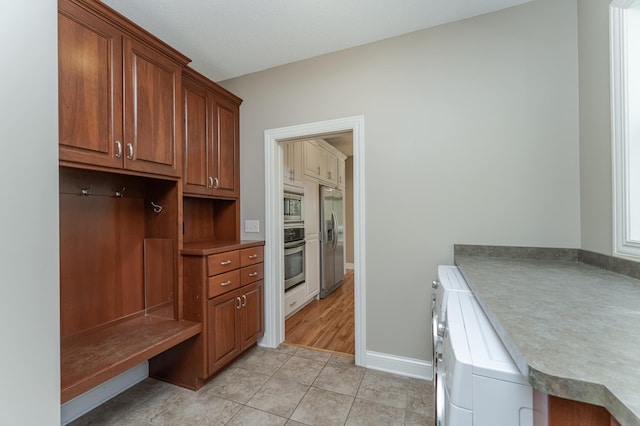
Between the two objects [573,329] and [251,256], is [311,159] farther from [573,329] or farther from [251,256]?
[573,329]

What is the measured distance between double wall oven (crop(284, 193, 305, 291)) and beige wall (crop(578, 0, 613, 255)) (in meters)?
2.44

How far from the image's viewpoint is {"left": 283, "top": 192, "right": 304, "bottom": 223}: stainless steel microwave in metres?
3.01

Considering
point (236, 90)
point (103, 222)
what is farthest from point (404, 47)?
point (103, 222)

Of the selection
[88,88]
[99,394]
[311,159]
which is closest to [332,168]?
[311,159]

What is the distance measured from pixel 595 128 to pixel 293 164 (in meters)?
2.54

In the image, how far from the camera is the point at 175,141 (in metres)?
1.86

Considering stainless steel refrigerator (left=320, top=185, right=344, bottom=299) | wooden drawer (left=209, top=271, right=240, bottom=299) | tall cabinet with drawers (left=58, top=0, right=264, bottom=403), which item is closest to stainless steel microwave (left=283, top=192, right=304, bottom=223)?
stainless steel refrigerator (left=320, top=185, right=344, bottom=299)

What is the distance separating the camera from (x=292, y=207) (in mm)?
3141

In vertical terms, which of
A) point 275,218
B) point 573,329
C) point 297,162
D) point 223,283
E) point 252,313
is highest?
point 297,162

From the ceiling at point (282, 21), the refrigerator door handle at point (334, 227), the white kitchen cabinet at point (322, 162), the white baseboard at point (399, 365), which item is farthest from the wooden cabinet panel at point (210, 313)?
the refrigerator door handle at point (334, 227)

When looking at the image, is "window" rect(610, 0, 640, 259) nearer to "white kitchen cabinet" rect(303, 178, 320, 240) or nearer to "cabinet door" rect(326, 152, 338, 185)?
"white kitchen cabinet" rect(303, 178, 320, 240)

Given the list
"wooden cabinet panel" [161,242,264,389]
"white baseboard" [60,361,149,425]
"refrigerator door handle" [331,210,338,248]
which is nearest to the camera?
"white baseboard" [60,361,149,425]

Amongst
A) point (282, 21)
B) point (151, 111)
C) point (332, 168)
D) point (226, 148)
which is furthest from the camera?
point (332, 168)

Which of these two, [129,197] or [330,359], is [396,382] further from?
[129,197]
